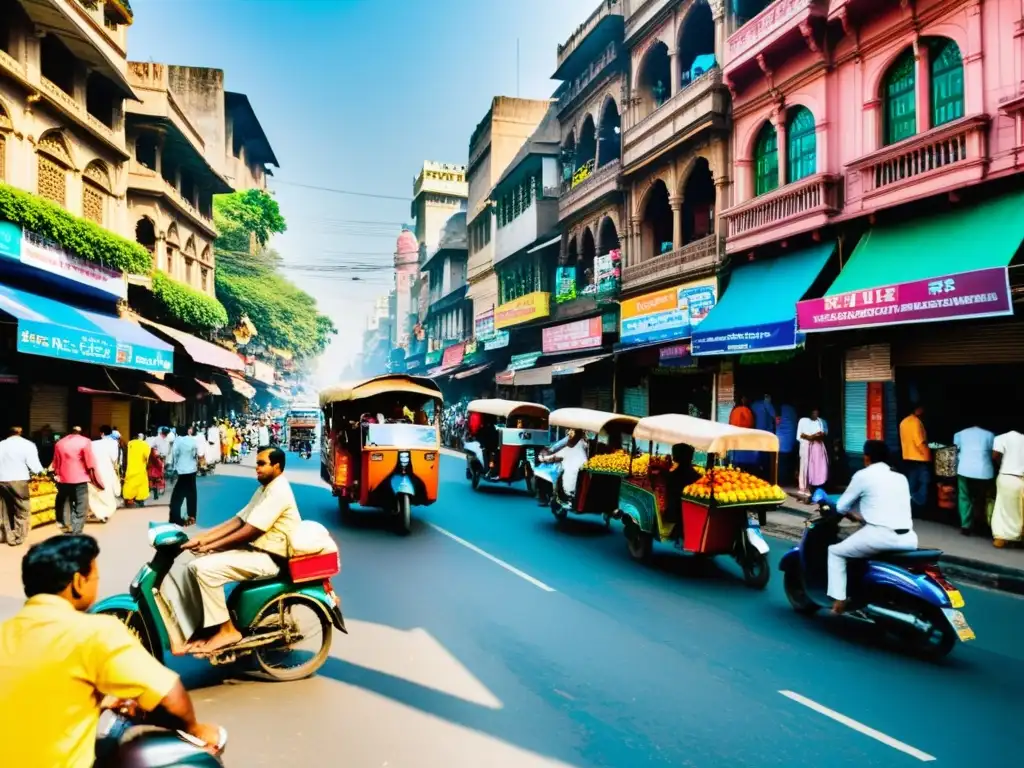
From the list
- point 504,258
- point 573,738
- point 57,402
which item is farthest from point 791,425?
point 504,258

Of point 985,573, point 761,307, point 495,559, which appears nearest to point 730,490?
point 495,559

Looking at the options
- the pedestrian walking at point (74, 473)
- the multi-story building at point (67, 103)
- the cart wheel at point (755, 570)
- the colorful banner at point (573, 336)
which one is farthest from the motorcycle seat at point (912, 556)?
the colorful banner at point (573, 336)

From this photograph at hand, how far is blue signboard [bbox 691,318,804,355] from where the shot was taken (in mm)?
13914

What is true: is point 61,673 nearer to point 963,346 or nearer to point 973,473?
point 973,473

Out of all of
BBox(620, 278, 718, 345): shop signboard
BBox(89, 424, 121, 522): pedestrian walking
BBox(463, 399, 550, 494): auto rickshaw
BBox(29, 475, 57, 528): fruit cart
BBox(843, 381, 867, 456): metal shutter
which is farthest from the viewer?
BBox(620, 278, 718, 345): shop signboard

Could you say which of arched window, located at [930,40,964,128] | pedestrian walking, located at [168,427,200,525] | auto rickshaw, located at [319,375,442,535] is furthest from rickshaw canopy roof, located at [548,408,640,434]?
arched window, located at [930,40,964,128]

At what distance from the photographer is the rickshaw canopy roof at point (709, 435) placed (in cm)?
786

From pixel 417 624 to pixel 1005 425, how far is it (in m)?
10.6

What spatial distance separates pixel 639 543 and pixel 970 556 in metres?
4.17

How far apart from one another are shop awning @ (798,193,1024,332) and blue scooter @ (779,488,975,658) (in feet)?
17.1

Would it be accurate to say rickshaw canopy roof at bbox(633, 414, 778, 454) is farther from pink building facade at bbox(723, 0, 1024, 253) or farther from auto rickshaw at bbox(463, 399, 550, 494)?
auto rickshaw at bbox(463, 399, 550, 494)

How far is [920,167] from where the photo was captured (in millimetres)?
12312

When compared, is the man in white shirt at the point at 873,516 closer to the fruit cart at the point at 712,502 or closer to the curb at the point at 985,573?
the fruit cart at the point at 712,502

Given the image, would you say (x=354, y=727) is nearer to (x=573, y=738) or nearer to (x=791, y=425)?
(x=573, y=738)
